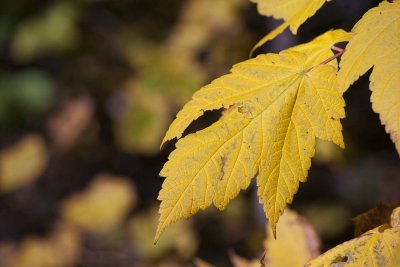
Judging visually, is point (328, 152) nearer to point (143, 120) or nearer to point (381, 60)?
point (143, 120)

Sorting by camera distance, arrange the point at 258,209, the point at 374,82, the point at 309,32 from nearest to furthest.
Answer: the point at 374,82
the point at 258,209
the point at 309,32

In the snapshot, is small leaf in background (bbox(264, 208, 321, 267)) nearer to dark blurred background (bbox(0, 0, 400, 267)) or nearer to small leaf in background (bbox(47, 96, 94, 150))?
dark blurred background (bbox(0, 0, 400, 267))

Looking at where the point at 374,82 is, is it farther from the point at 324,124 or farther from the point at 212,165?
the point at 212,165

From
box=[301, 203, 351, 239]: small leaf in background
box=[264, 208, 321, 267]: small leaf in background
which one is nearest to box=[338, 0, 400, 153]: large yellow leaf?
box=[264, 208, 321, 267]: small leaf in background

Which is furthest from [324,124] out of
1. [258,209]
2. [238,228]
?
[238,228]

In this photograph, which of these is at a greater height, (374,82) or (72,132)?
(72,132)

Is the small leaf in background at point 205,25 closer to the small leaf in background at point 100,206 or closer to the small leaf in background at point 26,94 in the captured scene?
the small leaf in background at point 100,206
